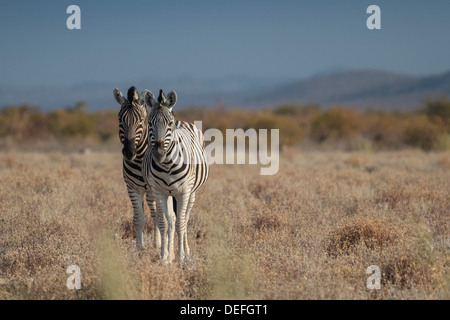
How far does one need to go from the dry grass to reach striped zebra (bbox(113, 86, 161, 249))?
504mm

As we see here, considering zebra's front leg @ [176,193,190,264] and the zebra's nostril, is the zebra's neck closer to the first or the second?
zebra's front leg @ [176,193,190,264]

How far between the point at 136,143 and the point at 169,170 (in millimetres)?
942

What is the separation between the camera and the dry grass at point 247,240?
486 centimetres

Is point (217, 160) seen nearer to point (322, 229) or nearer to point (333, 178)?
point (333, 178)

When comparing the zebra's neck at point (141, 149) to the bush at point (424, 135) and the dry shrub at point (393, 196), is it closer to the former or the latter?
the dry shrub at point (393, 196)

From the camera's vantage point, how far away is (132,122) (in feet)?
20.4

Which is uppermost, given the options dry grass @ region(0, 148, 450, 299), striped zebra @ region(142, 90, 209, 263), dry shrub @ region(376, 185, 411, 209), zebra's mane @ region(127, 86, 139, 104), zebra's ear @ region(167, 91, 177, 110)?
zebra's mane @ region(127, 86, 139, 104)

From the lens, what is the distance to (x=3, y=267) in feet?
19.5

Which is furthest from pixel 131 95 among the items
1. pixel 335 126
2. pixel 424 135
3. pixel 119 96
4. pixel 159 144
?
pixel 335 126

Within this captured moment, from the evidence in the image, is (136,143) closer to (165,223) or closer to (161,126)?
(161,126)

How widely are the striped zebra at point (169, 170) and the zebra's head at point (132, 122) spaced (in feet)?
0.85

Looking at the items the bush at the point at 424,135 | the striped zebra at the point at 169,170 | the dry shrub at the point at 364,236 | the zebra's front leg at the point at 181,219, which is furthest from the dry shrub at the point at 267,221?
the bush at the point at 424,135

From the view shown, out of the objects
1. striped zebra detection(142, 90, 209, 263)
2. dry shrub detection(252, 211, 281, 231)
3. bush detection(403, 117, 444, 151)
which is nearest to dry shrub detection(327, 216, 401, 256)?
dry shrub detection(252, 211, 281, 231)

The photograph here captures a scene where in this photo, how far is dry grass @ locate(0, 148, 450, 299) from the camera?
4855 millimetres
